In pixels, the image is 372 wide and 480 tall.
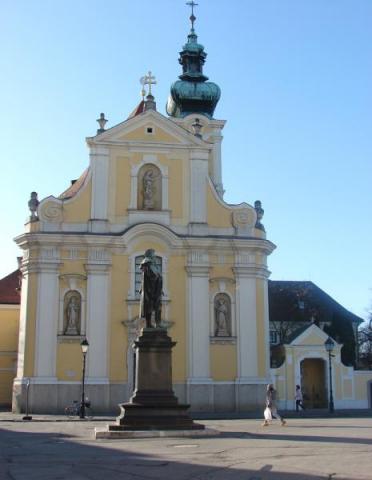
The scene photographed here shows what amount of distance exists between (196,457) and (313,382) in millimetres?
25423

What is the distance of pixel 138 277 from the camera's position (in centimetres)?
3147

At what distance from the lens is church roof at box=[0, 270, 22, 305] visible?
39219 mm

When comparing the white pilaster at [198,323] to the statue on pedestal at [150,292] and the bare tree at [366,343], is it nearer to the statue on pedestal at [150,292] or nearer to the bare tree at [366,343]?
the statue on pedestal at [150,292]

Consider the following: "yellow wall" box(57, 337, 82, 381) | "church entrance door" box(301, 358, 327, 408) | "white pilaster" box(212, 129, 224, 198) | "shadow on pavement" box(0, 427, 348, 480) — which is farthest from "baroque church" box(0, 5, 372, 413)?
"shadow on pavement" box(0, 427, 348, 480)

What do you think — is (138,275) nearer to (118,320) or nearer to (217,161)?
(118,320)

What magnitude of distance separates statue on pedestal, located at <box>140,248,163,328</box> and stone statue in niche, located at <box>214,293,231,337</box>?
13.5 metres

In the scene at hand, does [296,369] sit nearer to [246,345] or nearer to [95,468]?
[246,345]

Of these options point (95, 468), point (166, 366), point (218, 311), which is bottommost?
point (95, 468)

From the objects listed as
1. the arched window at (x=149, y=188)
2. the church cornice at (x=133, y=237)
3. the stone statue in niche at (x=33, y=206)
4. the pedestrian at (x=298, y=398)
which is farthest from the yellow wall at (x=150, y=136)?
the pedestrian at (x=298, y=398)

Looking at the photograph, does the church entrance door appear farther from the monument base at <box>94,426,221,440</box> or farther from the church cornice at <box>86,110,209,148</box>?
the monument base at <box>94,426,221,440</box>

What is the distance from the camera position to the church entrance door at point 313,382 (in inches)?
1410

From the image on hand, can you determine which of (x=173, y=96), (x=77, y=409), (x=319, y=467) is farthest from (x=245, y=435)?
(x=173, y=96)

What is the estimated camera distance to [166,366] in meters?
17.2

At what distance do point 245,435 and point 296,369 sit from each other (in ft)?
60.9
